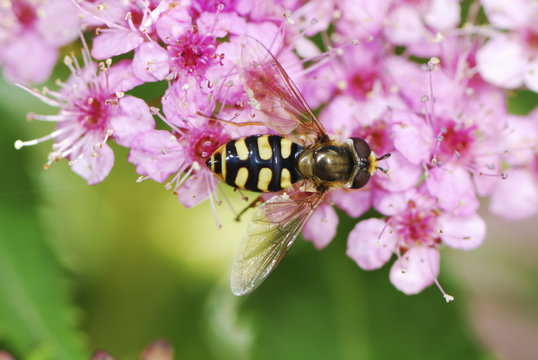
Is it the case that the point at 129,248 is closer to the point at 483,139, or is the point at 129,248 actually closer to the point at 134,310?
the point at 134,310

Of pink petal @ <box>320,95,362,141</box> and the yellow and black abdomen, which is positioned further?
pink petal @ <box>320,95,362,141</box>

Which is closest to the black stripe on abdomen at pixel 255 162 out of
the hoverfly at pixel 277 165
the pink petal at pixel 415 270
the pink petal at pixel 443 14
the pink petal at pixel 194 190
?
the hoverfly at pixel 277 165

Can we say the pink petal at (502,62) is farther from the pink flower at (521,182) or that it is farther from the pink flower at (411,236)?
the pink flower at (411,236)

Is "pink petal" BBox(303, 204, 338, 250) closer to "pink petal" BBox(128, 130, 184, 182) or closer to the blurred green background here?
the blurred green background

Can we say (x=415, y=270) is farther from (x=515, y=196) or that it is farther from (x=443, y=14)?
(x=443, y=14)

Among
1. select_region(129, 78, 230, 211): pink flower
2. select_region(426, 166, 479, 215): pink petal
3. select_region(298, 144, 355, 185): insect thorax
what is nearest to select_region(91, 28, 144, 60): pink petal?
select_region(129, 78, 230, 211): pink flower

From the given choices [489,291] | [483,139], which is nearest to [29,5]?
[483,139]

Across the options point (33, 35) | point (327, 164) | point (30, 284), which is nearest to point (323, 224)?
point (327, 164)
